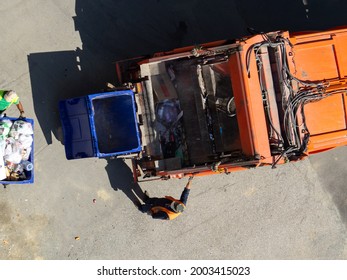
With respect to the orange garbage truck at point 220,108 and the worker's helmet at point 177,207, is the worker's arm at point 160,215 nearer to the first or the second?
Answer: the worker's helmet at point 177,207

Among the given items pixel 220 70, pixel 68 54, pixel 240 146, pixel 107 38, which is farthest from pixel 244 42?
pixel 68 54

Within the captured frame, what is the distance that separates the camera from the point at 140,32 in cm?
858

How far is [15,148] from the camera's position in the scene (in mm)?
7418

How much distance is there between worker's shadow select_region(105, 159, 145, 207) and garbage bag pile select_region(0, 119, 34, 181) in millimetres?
1703

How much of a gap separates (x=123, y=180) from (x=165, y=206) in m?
1.09

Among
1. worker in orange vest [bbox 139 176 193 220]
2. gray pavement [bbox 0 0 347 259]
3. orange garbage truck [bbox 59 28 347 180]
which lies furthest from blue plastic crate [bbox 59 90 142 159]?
worker in orange vest [bbox 139 176 193 220]

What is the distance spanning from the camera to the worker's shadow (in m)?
8.53

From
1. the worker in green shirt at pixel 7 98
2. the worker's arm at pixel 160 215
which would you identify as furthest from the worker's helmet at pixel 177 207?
the worker in green shirt at pixel 7 98

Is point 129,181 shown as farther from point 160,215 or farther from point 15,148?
point 15,148

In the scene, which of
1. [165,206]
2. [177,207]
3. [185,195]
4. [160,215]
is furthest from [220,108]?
[160,215]

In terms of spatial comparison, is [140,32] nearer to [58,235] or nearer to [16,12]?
[16,12]

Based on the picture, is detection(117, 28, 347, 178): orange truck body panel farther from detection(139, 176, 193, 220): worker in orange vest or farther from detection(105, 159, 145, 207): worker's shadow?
detection(105, 159, 145, 207): worker's shadow

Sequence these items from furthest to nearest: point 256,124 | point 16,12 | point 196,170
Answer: point 16,12, point 196,170, point 256,124
